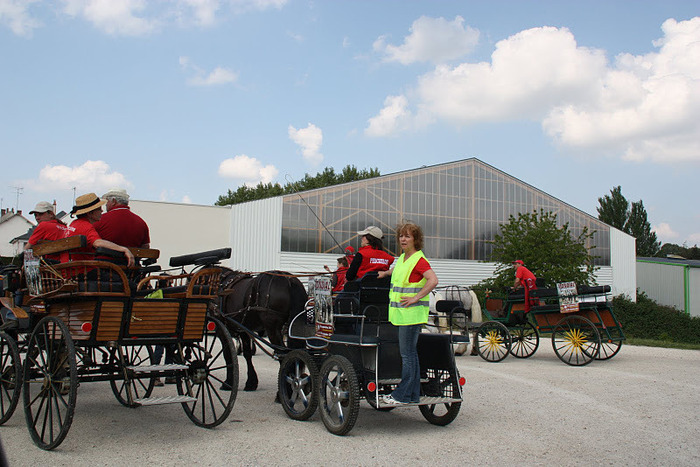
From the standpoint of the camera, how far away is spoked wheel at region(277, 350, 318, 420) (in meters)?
6.63

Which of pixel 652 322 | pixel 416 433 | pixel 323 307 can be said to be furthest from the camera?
pixel 652 322

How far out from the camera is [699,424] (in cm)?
671

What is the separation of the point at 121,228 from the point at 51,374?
1570mm

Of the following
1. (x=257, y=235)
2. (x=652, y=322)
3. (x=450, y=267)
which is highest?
(x=257, y=235)

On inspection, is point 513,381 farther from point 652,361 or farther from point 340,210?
point 340,210

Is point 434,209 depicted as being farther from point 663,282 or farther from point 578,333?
point 663,282

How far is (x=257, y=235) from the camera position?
3155 centimetres

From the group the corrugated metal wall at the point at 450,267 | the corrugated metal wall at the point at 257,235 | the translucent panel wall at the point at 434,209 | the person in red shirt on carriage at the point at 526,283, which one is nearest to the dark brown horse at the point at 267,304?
the person in red shirt on carriage at the point at 526,283

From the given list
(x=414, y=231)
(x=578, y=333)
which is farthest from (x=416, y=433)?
(x=578, y=333)

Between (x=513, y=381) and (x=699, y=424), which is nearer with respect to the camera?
(x=699, y=424)

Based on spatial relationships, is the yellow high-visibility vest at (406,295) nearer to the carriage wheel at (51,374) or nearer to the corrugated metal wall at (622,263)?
the carriage wheel at (51,374)

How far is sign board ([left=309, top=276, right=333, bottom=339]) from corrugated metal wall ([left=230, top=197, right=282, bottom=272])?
2458 cm

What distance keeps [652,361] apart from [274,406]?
8622mm

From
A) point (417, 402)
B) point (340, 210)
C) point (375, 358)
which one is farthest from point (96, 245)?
point (340, 210)
